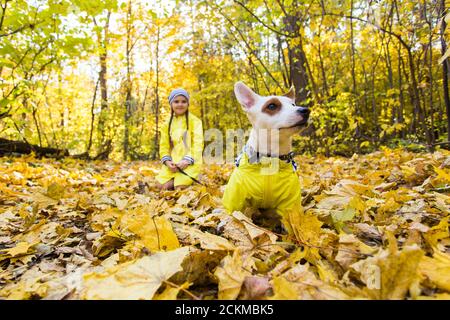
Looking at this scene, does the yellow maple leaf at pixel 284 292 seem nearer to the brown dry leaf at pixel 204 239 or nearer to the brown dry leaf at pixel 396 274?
the brown dry leaf at pixel 396 274

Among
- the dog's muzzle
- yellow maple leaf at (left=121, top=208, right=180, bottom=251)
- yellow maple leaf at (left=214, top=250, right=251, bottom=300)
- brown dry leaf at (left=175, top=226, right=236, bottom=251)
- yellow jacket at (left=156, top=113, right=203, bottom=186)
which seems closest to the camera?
yellow maple leaf at (left=214, top=250, right=251, bottom=300)

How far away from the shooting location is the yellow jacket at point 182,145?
4.89m

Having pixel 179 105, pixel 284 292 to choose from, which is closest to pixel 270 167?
pixel 284 292

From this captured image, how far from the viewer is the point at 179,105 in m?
5.02

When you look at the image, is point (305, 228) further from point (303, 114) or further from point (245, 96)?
point (245, 96)

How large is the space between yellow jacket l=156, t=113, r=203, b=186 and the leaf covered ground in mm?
2136

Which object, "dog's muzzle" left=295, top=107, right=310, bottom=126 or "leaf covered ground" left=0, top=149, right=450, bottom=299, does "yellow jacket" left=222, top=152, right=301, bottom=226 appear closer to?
"leaf covered ground" left=0, top=149, right=450, bottom=299

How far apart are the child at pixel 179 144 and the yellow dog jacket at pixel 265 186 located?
248cm

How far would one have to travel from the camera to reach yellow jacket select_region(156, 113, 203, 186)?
489cm

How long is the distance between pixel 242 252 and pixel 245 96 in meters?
1.50

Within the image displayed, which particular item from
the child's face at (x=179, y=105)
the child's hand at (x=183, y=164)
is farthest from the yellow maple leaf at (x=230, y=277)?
the child's face at (x=179, y=105)

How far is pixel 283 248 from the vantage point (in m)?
1.52

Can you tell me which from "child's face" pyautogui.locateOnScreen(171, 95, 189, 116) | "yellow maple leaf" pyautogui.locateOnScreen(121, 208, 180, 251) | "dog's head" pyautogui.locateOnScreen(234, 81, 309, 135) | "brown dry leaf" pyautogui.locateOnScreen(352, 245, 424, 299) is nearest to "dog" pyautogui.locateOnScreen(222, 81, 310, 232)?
"dog's head" pyautogui.locateOnScreen(234, 81, 309, 135)
